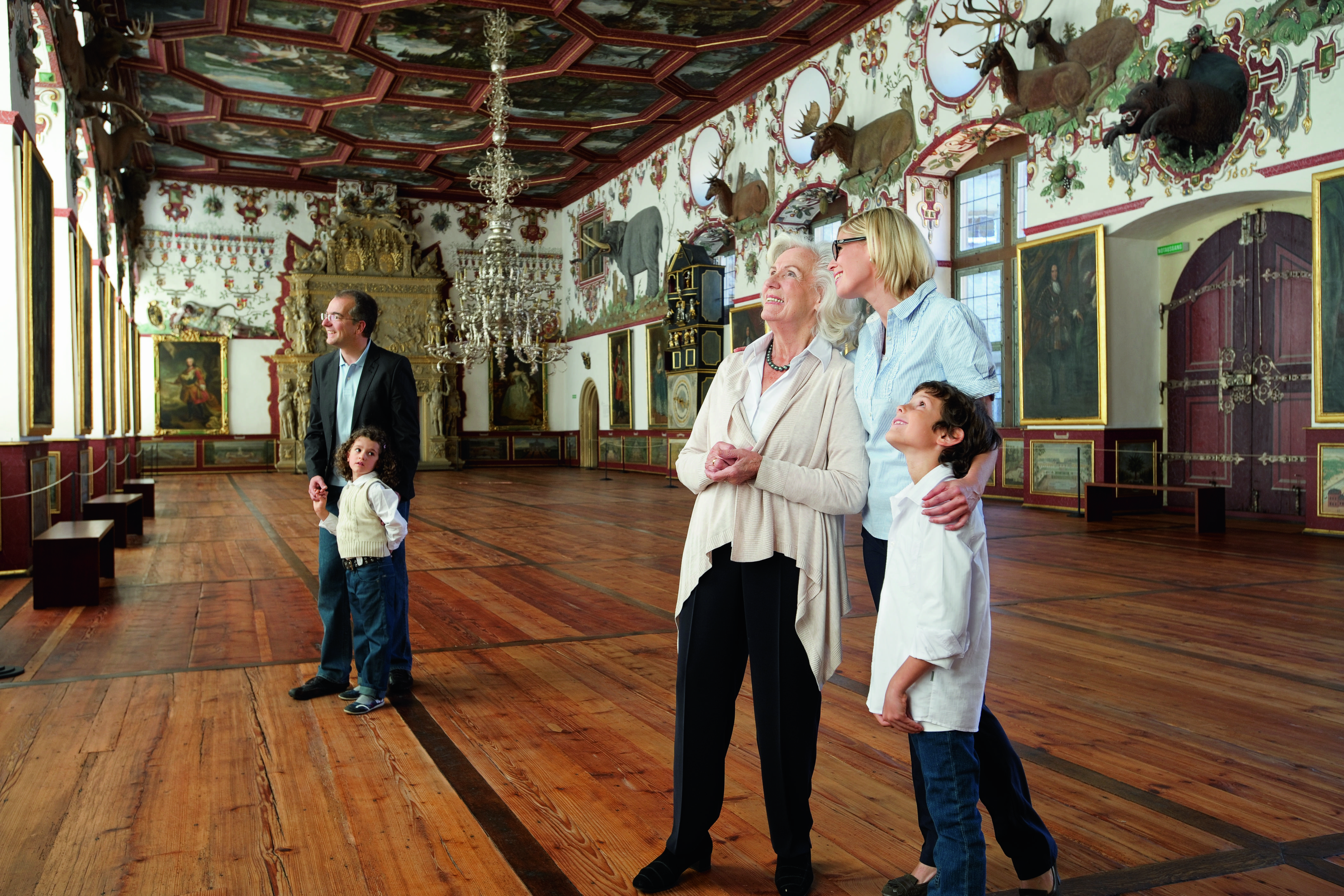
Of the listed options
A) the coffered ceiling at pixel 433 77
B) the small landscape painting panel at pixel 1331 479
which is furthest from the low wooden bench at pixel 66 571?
the coffered ceiling at pixel 433 77

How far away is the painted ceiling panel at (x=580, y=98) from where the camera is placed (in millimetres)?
18297

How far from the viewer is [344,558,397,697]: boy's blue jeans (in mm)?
4180

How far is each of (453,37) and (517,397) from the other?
508 inches

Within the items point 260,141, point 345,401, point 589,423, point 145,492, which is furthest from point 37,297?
point 589,423

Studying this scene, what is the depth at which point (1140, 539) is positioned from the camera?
9.28 m

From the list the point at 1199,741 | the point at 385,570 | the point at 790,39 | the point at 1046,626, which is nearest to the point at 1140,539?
the point at 1046,626

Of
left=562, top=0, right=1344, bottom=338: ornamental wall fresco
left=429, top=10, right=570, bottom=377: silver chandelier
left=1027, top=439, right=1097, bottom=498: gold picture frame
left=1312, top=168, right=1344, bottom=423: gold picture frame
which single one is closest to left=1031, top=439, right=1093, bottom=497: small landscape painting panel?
left=1027, top=439, right=1097, bottom=498: gold picture frame

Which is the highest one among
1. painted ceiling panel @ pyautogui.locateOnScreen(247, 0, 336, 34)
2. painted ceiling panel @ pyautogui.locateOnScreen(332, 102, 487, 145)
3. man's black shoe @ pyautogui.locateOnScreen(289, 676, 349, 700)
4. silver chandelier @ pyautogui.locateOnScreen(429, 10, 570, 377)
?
painted ceiling panel @ pyautogui.locateOnScreen(332, 102, 487, 145)

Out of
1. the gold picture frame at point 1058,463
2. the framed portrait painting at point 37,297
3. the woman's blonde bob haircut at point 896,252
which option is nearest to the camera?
the woman's blonde bob haircut at point 896,252

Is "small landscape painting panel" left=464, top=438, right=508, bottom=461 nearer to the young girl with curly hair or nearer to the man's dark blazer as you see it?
the man's dark blazer

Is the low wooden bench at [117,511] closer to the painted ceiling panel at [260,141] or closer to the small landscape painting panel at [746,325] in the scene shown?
the small landscape painting panel at [746,325]

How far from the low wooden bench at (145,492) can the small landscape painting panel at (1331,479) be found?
1308 cm

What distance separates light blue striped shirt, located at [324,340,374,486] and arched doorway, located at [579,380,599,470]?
21.9 metres

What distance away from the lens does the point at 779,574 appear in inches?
99.1
